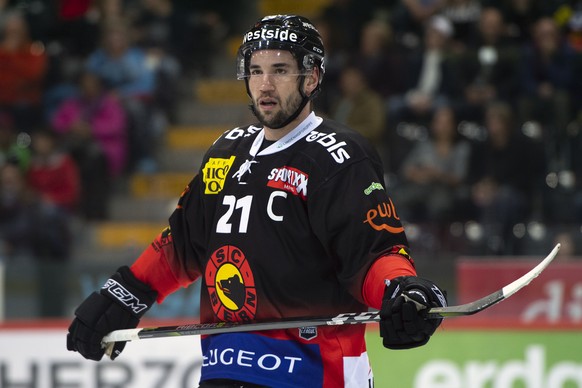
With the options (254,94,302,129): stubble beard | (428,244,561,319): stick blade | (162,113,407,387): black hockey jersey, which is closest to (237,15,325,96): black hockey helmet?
(254,94,302,129): stubble beard

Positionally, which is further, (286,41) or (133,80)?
(133,80)

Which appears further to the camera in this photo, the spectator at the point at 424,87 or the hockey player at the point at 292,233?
the spectator at the point at 424,87

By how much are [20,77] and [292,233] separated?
6589mm

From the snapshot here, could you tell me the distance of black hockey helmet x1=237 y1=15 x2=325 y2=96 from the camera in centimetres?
338

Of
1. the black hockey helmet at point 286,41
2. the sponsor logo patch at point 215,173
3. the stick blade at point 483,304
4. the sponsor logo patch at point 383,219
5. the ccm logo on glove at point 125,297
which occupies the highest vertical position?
the black hockey helmet at point 286,41

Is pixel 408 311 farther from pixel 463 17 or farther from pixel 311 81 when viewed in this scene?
pixel 463 17

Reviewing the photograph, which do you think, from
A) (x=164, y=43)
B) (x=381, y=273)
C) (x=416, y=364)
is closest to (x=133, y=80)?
(x=164, y=43)

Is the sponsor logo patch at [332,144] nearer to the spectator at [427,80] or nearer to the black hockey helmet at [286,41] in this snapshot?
the black hockey helmet at [286,41]

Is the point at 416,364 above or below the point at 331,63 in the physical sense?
below

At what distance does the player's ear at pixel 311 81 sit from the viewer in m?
3.41

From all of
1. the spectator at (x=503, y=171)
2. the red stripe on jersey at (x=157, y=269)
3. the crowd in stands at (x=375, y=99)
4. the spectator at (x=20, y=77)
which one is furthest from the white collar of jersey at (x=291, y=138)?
the spectator at (x=20, y=77)

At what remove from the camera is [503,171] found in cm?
793

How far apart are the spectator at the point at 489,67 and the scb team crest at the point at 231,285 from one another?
5.35 metres

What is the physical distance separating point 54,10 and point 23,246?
116 inches
